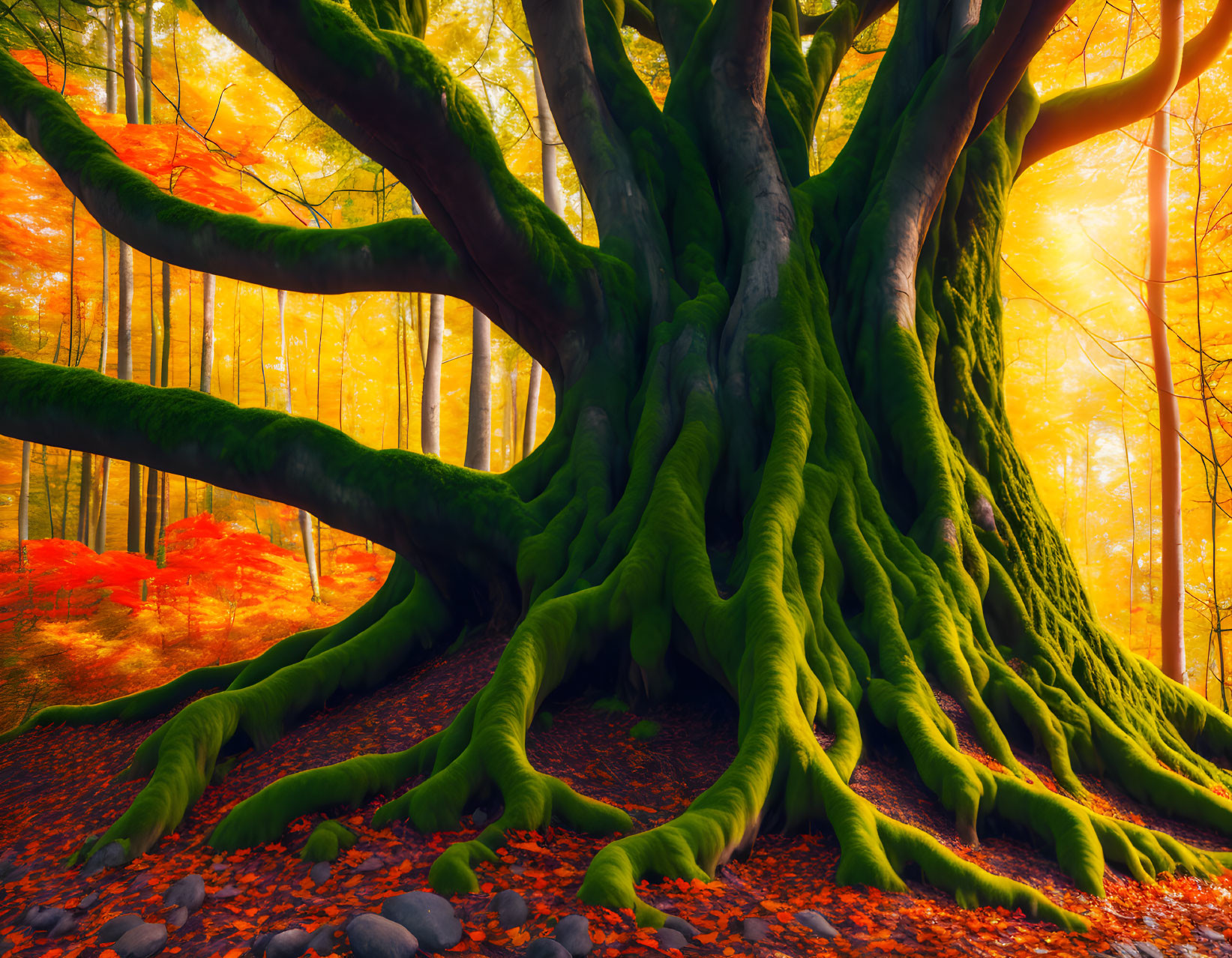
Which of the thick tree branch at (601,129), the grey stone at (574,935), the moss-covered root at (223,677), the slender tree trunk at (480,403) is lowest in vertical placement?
the moss-covered root at (223,677)

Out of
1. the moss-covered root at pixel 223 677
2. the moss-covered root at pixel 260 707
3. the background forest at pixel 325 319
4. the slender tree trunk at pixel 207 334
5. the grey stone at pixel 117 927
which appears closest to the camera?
the grey stone at pixel 117 927

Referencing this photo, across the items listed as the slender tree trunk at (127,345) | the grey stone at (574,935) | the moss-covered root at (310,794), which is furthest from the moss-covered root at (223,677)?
the slender tree trunk at (127,345)

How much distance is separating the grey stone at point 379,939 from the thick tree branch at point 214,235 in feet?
14.1

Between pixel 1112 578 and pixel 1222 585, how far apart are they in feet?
17.7

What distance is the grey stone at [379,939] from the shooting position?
1.83m

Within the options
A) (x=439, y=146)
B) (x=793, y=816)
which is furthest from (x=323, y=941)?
(x=439, y=146)

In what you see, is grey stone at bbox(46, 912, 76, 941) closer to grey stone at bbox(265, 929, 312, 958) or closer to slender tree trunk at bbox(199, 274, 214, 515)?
grey stone at bbox(265, 929, 312, 958)

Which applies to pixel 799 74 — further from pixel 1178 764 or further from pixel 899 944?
pixel 899 944

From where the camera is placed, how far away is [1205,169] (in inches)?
421

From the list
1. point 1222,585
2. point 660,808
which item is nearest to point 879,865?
point 660,808

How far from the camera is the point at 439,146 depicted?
389cm

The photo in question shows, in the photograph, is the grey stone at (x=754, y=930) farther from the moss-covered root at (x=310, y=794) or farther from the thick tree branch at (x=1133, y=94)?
the thick tree branch at (x=1133, y=94)

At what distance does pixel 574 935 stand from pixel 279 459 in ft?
11.8

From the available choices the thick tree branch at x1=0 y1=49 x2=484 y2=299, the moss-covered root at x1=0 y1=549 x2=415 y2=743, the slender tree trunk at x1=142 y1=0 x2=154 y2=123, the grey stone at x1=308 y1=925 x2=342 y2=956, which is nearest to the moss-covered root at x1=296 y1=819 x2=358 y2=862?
the grey stone at x1=308 y1=925 x2=342 y2=956
